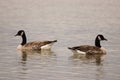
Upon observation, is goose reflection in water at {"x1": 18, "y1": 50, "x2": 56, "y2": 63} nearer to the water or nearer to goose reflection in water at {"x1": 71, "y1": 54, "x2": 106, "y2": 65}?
the water

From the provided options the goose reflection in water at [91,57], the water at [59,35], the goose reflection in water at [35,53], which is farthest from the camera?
the goose reflection in water at [35,53]

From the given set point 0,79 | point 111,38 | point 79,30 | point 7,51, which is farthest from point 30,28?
point 0,79

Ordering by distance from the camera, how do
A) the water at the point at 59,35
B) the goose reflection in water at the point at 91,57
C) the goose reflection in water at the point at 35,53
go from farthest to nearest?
1. the goose reflection in water at the point at 35,53
2. the goose reflection in water at the point at 91,57
3. the water at the point at 59,35

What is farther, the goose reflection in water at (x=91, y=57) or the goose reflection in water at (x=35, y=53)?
the goose reflection in water at (x=35, y=53)

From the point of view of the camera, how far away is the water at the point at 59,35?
19.9 m

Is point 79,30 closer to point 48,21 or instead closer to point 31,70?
point 48,21

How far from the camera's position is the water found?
1992cm

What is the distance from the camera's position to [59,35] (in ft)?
102

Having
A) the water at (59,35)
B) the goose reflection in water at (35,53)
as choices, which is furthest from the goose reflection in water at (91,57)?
the goose reflection in water at (35,53)

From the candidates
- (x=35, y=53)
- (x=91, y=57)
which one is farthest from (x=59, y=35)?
(x=91, y=57)

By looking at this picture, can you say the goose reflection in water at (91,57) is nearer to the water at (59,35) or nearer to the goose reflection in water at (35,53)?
the water at (59,35)

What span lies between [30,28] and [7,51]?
30.8 ft

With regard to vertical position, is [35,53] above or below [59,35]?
below

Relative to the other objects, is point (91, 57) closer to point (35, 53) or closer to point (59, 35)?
point (35, 53)
